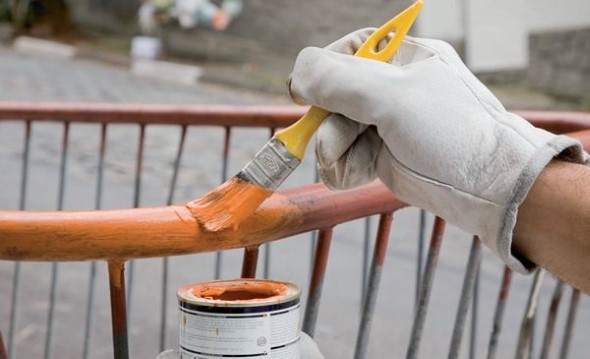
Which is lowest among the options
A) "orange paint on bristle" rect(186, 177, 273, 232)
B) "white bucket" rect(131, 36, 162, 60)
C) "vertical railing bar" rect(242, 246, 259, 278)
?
"white bucket" rect(131, 36, 162, 60)

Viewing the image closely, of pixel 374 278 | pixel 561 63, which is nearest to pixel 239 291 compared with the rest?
pixel 374 278

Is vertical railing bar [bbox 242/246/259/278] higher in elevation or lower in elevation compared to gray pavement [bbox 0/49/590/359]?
higher

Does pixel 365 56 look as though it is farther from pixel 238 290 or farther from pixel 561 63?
pixel 561 63

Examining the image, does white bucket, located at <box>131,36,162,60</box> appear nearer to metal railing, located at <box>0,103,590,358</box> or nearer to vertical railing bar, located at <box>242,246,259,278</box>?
metal railing, located at <box>0,103,590,358</box>

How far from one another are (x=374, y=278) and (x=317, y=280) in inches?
8.4

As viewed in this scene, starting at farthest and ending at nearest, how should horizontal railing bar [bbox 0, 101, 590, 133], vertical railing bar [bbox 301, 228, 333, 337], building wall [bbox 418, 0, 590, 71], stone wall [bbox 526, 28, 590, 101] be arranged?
stone wall [bbox 526, 28, 590, 101] < building wall [bbox 418, 0, 590, 71] < horizontal railing bar [bbox 0, 101, 590, 133] < vertical railing bar [bbox 301, 228, 333, 337]

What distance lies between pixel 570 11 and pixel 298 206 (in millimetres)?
13587

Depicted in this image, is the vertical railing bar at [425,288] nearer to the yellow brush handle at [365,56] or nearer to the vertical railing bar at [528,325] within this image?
the vertical railing bar at [528,325]

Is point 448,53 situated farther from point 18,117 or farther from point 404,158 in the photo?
point 18,117

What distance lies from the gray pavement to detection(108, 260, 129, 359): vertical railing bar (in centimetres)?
319

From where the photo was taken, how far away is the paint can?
148cm

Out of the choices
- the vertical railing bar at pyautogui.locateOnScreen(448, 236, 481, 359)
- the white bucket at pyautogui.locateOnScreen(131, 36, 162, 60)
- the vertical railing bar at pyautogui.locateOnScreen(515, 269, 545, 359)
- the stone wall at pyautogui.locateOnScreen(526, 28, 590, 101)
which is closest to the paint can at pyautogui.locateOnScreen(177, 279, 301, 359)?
the vertical railing bar at pyautogui.locateOnScreen(448, 236, 481, 359)

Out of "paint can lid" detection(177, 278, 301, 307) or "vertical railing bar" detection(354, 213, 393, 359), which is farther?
"vertical railing bar" detection(354, 213, 393, 359)

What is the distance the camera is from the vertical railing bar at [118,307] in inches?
63.2
